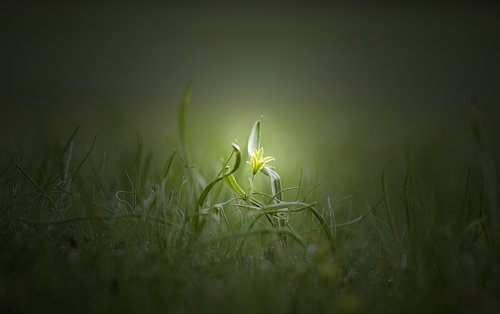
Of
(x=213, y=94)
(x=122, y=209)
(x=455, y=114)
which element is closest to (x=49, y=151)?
(x=122, y=209)

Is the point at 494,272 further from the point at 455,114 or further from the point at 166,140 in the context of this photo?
the point at 455,114

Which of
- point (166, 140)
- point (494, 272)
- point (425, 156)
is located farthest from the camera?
point (166, 140)

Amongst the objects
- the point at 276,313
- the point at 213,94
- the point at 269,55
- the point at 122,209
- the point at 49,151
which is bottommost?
the point at 276,313

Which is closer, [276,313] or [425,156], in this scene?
[276,313]

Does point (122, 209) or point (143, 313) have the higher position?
point (122, 209)

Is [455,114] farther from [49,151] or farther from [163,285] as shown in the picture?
[163,285]

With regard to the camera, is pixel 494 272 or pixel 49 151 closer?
pixel 494 272

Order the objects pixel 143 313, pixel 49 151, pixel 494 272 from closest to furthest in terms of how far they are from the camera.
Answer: pixel 143 313, pixel 494 272, pixel 49 151

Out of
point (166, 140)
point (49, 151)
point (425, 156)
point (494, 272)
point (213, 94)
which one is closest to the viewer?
point (494, 272)

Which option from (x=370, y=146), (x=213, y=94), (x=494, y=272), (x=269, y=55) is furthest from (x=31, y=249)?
(x=269, y=55)

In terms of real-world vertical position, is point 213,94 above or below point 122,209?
above
